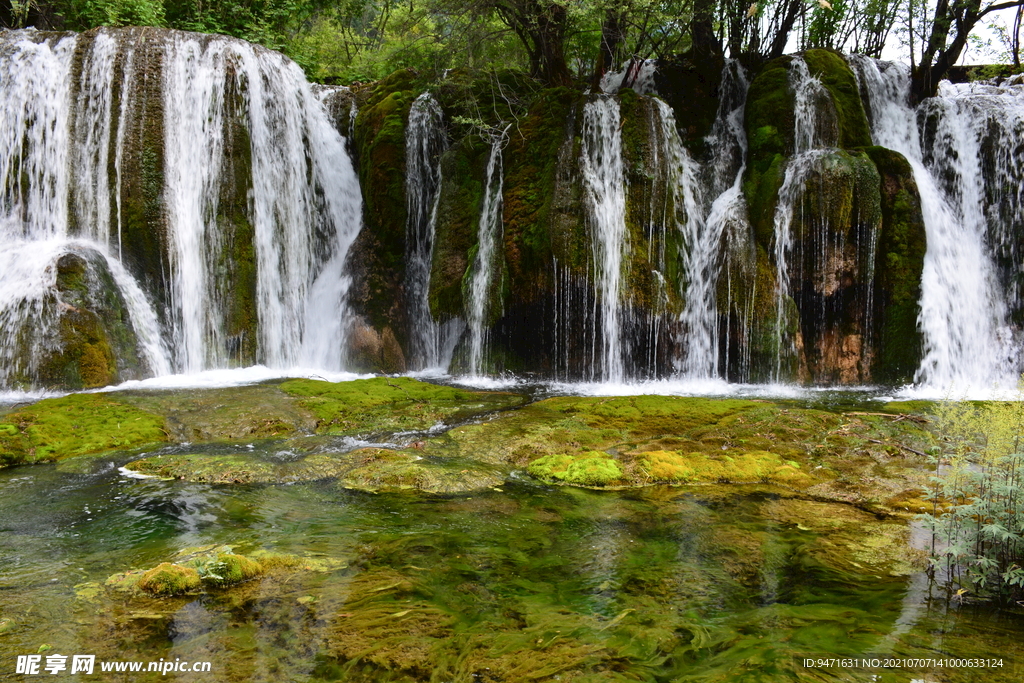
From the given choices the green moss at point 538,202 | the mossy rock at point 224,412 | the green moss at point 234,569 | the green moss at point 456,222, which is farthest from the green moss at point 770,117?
the green moss at point 234,569

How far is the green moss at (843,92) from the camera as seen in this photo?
13289 millimetres

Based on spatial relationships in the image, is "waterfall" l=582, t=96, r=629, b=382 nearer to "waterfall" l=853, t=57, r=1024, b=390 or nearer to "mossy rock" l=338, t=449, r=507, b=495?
"waterfall" l=853, t=57, r=1024, b=390

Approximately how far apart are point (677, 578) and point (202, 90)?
510 inches

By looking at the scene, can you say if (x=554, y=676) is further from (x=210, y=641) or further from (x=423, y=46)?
(x=423, y=46)

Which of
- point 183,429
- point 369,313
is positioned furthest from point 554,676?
point 369,313

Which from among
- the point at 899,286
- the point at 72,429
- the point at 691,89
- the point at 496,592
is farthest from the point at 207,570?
the point at 691,89

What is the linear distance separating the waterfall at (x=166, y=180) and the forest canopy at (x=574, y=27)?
2720 millimetres

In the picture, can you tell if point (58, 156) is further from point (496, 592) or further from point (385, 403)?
point (496, 592)

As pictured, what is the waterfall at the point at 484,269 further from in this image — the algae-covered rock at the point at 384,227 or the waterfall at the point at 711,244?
the waterfall at the point at 711,244

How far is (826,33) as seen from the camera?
1717cm

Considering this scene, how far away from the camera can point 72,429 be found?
7.81 meters

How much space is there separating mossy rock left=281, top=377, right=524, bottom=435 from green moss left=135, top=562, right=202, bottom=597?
13.9ft

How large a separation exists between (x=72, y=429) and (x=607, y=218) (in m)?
8.88

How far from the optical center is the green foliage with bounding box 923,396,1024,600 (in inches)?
147
